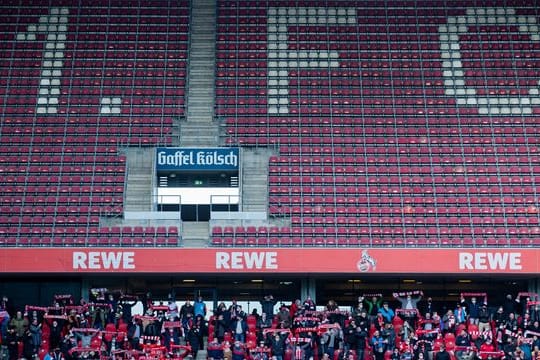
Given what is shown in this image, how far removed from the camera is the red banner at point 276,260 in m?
32.3

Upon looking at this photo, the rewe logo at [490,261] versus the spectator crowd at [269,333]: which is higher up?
the rewe logo at [490,261]

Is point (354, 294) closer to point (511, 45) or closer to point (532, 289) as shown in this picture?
point (532, 289)

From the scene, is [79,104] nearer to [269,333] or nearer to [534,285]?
[269,333]

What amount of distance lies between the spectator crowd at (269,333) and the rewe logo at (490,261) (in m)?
1.58

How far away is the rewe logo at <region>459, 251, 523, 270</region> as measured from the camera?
106 ft

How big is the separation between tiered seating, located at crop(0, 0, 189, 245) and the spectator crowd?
3.93 m

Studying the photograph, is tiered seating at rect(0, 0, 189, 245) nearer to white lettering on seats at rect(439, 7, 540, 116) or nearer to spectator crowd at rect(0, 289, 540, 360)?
spectator crowd at rect(0, 289, 540, 360)

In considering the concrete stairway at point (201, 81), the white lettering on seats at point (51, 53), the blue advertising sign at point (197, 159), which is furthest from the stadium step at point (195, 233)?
the white lettering on seats at point (51, 53)

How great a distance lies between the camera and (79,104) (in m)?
38.0

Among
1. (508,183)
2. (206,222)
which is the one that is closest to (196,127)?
(206,222)

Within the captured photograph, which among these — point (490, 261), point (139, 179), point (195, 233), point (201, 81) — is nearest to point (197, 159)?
point (139, 179)

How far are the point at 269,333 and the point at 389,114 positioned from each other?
11.3m

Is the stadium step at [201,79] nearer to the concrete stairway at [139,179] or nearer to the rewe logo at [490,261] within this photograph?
the concrete stairway at [139,179]

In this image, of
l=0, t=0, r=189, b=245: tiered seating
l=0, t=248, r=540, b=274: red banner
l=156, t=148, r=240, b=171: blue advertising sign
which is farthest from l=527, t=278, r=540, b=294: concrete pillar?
l=0, t=0, r=189, b=245: tiered seating
